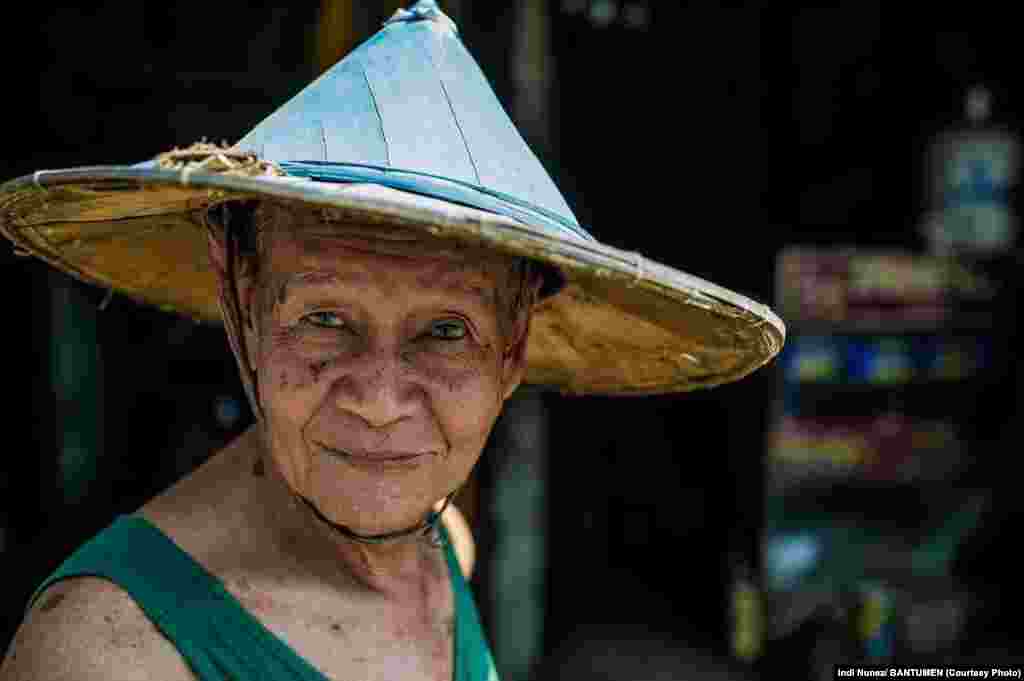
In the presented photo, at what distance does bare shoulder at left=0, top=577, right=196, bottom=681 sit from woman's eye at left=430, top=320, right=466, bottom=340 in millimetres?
532

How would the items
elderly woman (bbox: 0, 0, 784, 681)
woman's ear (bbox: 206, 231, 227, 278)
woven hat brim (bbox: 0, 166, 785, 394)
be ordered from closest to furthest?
woven hat brim (bbox: 0, 166, 785, 394)
elderly woman (bbox: 0, 0, 784, 681)
woman's ear (bbox: 206, 231, 227, 278)

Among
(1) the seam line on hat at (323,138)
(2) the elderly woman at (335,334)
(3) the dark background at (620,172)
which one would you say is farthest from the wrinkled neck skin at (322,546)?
(3) the dark background at (620,172)

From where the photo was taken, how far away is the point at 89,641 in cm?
113

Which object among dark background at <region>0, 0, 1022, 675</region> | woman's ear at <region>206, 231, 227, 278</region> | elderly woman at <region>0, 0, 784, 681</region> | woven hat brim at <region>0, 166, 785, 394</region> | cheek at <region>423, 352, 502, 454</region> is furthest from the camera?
dark background at <region>0, 0, 1022, 675</region>

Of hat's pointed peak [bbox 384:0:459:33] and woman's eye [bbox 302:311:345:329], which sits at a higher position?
A: hat's pointed peak [bbox 384:0:459:33]

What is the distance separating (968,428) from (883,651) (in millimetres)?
1440

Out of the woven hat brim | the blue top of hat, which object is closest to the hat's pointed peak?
the blue top of hat

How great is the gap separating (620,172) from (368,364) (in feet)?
12.5

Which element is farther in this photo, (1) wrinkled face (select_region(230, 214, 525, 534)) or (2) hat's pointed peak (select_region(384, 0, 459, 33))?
(2) hat's pointed peak (select_region(384, 0, 459, 33))

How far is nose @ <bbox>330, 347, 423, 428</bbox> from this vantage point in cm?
121

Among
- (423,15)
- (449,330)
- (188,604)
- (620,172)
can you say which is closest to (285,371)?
(449,330)

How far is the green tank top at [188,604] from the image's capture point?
119 centimetres

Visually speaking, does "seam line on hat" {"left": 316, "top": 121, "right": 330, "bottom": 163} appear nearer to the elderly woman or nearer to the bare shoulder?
the elderly woman

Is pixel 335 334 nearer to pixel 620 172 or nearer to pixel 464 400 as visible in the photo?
pixel 464 400
